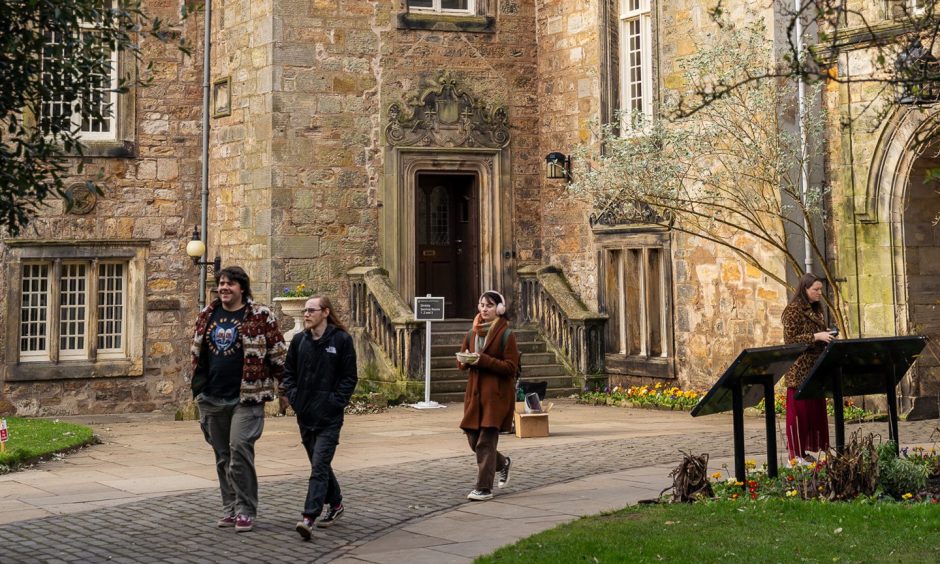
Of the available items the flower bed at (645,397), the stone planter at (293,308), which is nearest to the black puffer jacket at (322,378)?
the flower bed at (645,397)

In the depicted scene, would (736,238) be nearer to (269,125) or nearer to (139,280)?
(269,125)

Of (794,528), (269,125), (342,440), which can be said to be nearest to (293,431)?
(342,440)

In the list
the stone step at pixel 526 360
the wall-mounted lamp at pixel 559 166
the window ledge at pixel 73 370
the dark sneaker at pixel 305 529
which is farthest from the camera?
the wall-mounted lamp at pixel 559 166

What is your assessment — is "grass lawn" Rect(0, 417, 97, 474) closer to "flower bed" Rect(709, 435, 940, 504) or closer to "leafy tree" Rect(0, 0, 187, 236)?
"leafy tree" Rect(0, 0, 187, 236)

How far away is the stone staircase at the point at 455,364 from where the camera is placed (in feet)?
59.1

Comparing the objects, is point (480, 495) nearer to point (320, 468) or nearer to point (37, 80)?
point (320, 468)

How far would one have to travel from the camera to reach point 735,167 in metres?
15.9

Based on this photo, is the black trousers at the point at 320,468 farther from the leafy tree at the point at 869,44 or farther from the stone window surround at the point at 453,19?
the stone window surround at the point at 453,19

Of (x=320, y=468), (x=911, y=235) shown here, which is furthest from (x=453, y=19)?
(x=320, y=468)

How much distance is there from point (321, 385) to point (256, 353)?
0.49 meters

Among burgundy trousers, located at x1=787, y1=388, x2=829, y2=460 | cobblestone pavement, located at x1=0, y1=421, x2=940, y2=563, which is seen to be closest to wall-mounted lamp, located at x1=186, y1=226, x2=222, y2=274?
cobblestone pavement, located at x1=0, y1=421, x2=940, y2=563

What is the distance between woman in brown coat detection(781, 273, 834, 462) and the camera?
10172 millimetres

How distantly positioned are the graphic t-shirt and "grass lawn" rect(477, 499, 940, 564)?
7.56ft

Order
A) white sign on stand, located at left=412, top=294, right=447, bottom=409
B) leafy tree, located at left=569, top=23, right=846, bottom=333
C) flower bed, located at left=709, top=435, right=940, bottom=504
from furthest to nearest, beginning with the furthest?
1. white sign on stand, located at left=412, top=294, right=447, bottom=409
2. leafy tree, located at left=569, top=23, right=846, bottom=333
3. flower bed, located at left=709, top=435, right=940, bottom=504
